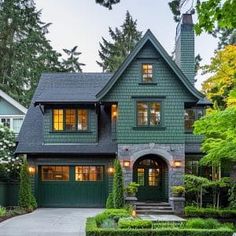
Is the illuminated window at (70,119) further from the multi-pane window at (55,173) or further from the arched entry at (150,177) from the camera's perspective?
the arched entry at (150,177)

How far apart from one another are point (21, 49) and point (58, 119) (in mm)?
19004

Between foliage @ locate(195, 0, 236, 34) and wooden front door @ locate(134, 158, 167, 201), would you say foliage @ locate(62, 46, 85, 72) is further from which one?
foliage @ locate(195, 0, 236, 34)

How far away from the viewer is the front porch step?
874 inches

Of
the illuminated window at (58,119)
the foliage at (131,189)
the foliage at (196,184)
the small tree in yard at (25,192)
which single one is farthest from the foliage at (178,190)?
the small tree in yard at (25,192)

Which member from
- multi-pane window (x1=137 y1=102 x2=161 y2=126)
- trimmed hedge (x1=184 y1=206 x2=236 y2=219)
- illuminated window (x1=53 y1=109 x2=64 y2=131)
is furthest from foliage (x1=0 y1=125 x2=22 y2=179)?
trimmed hedge (x1=184 y1=206 x2=236 y2=219)

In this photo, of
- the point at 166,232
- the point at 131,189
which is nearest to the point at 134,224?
the point at 166,232

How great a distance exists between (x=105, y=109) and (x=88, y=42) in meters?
29.4

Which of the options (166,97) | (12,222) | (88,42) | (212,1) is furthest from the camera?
(88,42)

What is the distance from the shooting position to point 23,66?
4159 cm

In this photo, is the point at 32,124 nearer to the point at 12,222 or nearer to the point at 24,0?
the point at 12,222

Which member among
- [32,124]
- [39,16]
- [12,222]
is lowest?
[12,222]

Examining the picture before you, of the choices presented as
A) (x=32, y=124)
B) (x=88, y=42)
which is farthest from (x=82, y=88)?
(x=88, y=42)

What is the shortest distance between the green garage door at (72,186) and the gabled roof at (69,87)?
3.42m

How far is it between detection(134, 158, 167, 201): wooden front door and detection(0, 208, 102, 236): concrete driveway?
11.4ft
